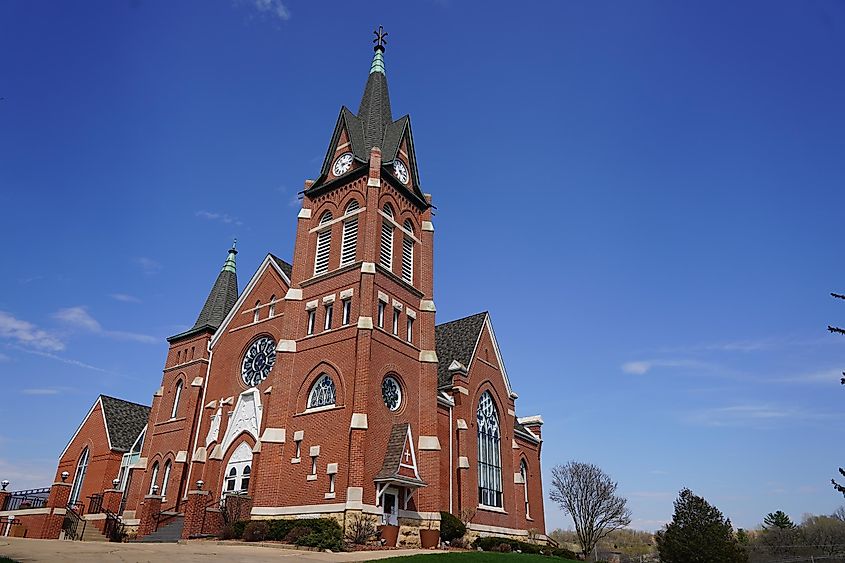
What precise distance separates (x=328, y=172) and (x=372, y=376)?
1256cm

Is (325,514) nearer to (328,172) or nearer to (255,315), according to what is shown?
(255,315)

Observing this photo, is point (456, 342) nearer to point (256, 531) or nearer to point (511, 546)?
point (511, 546)

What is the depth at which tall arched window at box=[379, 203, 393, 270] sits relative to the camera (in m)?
30.4

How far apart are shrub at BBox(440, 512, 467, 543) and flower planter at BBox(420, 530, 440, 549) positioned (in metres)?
1.77

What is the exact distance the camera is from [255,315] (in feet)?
111

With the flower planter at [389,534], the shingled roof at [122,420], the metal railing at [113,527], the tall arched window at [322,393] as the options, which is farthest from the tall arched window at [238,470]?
the shingled roof at [122,420]

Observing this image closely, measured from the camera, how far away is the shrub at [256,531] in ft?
78.8

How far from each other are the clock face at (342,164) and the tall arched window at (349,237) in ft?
7.59

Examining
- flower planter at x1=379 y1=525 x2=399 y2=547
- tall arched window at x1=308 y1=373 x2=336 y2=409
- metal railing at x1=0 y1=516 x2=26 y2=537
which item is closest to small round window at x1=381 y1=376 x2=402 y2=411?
tall arched window at x1=308 y1=373 x2=336 y2=409

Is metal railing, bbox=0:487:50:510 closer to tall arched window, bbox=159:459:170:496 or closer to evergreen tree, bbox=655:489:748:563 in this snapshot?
tall arched window, bbox=159:459:170:496

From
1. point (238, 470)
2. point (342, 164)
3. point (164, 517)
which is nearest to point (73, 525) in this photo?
point (164, 517)

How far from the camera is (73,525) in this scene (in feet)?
107

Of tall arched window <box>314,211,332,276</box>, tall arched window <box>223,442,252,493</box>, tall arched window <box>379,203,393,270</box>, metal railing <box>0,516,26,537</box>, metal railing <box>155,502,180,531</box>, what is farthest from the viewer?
metal railing <box>0,516,26,537</box>

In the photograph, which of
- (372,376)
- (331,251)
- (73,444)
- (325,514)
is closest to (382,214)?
(331,251)
